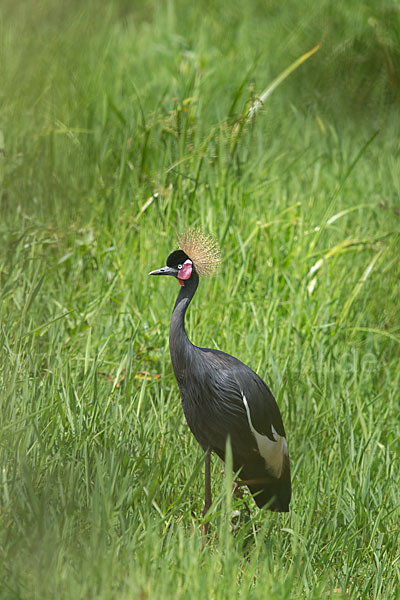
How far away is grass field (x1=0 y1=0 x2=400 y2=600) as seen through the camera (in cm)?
214

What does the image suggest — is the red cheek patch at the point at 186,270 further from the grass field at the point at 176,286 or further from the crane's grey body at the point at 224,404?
the grass field at the point at 176,286

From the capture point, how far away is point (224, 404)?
240 centimetres

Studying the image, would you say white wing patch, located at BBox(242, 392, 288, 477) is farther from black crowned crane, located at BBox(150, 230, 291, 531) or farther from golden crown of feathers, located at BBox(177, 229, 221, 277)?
golden crown of feathers, located at BBox(177, 229, 221, 277)

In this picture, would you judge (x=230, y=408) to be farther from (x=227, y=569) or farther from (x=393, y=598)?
(x=393, y=598)

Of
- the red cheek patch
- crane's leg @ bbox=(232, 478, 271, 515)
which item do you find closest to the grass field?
crane's leg @ bbox=(232, 478, 271, 515)

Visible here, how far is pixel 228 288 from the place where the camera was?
3.70 metres

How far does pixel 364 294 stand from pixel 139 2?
3662 mm

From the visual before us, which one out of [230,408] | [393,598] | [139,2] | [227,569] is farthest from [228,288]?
[139,2]

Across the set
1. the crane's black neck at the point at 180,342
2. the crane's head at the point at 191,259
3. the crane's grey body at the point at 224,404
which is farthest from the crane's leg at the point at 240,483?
the crane's head at the point at 191,259

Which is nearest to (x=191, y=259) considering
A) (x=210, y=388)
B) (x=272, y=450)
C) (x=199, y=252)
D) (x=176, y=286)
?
(x=199, y=252)

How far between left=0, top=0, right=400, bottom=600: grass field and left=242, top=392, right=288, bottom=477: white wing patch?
0.20 meters

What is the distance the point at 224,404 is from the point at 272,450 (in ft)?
0.96

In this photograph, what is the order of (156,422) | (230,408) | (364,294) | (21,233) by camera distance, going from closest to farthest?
(230,408), (156,422), (21,233), (364,294)

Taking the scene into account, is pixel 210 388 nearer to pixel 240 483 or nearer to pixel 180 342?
pixel 180 342
